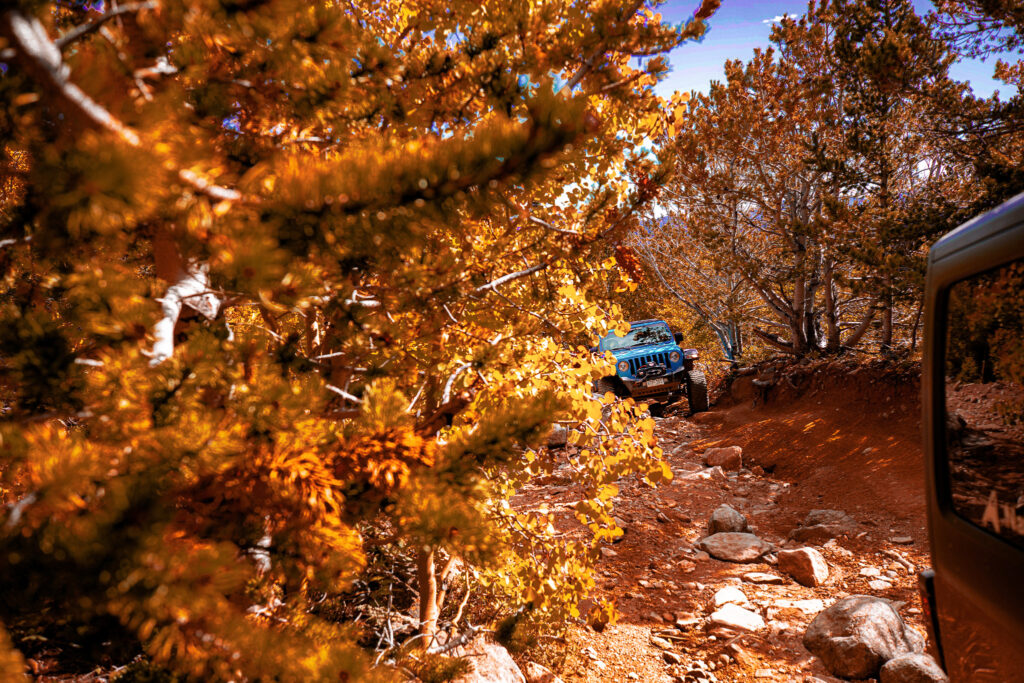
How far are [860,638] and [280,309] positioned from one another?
381 cm

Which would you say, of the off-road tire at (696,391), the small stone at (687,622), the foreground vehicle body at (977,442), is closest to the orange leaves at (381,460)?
the foreground vehicle body at (977,442)

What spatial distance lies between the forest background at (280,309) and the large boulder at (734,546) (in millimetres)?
2794

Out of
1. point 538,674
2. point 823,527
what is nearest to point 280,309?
point 538,674

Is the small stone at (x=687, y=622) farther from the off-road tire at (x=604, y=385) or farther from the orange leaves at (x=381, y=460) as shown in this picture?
the off-road tire at (x=604, y=385)

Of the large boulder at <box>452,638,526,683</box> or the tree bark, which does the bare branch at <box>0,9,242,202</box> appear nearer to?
the tree bark

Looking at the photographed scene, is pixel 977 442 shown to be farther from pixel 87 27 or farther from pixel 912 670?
pixel 87 27

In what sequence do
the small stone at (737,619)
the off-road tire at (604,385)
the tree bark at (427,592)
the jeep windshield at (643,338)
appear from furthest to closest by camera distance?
the jeep windshield at (643,338) < the off-road tire at (604,385) < the small stone at (737,619) < the tree bark at (427,592)

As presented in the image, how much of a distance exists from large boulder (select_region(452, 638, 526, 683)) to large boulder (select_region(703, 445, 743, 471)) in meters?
5.49

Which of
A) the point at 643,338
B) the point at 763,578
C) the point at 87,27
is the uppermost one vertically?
the point at 87,27

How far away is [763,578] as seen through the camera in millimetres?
4293

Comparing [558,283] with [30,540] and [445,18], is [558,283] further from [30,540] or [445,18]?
[30,540]

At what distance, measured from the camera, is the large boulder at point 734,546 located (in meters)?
4.69

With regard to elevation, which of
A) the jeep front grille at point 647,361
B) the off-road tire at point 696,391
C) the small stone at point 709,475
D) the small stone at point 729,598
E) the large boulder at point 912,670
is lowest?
the small stone at point 729,598

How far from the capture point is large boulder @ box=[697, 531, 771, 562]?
4.69 metres
